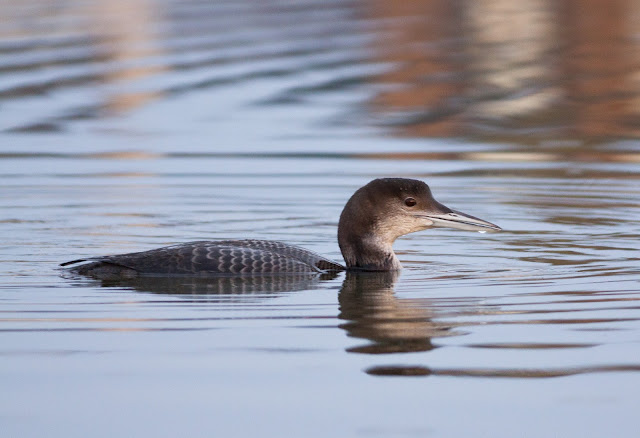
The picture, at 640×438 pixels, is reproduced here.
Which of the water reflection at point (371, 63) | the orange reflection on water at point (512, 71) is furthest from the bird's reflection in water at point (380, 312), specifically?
the orange reflection on water at point (512, 71)

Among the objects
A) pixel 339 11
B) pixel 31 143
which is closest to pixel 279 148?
pixel 31 143

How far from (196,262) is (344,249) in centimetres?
95

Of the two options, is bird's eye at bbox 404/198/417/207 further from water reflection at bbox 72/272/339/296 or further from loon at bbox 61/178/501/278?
water reflection at bbox 72/272/339/296

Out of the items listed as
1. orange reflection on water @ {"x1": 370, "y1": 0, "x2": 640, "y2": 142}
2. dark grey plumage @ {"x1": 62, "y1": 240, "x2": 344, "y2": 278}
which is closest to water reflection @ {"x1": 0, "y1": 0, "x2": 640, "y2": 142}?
orange reflection on water @ {"x1": 370, "y1": 0, "x2": 640, "y2": 142}

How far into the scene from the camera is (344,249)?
28.5 ft

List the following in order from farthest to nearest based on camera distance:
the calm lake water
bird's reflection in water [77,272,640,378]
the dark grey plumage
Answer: the dark grey plumage → bird's reflection in water [77,272,640,378] → the calm lake water

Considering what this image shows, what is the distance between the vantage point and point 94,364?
5906 millimetres

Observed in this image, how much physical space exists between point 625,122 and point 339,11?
45.4 feet

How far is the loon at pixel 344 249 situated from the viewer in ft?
27.0

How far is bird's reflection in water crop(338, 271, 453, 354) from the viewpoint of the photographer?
6.31 metres

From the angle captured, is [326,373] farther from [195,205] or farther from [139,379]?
[195,205]

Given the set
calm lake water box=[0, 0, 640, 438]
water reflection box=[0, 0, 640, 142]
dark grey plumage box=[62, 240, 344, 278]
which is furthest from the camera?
water reflection box=[0, 0, 640, 142]

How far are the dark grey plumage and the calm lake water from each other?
16cm

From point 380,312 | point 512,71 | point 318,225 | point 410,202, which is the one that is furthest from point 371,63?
point 380,312
